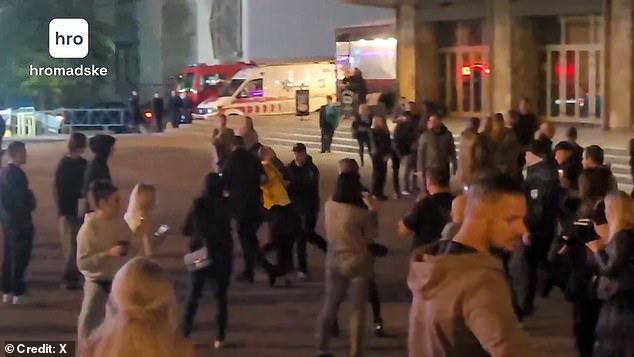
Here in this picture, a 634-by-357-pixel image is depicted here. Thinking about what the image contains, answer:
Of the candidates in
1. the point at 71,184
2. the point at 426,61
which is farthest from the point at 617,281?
the point at 426,61

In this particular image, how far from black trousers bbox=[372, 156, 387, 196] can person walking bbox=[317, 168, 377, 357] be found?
1075 cm

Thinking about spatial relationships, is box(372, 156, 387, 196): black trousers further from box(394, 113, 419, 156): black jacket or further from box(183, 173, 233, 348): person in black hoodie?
box(183, 173, 233, 348): person in black hoodie

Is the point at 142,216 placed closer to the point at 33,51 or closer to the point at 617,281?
the point at 617,281

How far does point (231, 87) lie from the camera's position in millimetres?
38750

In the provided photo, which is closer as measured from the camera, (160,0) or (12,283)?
(12,283)

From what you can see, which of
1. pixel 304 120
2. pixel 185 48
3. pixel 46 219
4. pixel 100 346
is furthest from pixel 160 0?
pixel 100 346

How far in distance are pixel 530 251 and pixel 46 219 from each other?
10112 mm

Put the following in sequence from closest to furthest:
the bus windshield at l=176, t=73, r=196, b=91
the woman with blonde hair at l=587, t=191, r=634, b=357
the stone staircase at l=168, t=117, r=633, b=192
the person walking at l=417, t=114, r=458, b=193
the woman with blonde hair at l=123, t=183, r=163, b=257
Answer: the woman with blonde hair at l=587, t=191, r=634, b=357 < the woman with blonde hair at l=123, t=183, r=163, b=257 < the person walking at l=417, t=114, r=458, b=193 < the stone staircase at l=168, t=117, r=633, b=192 < the bus windshield at l=176, t=73, r=196, b=91

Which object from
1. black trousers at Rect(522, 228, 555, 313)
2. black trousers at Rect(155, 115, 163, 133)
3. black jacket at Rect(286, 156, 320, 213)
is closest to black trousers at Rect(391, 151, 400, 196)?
black jacket at Rect(286, 156, 320, 213)

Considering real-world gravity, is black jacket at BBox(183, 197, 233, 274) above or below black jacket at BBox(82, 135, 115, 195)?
below

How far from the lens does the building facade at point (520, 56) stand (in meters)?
27.8

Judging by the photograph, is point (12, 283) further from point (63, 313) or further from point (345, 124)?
point (345, 124)

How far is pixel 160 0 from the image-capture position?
52844mm

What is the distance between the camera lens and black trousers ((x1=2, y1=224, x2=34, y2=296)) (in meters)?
11.2
